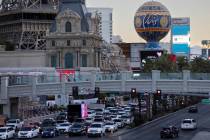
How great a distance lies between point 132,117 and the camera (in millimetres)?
93625

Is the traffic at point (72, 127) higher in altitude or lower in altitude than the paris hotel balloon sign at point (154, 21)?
lower

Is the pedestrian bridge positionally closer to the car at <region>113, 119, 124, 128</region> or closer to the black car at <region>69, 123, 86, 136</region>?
the black car at <region>69, 123, 86, 136</region>

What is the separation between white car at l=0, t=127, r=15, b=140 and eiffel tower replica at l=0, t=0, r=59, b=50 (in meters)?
95.6

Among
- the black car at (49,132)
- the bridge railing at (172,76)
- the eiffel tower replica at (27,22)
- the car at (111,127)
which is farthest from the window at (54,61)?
the bridge railing at (172,76)

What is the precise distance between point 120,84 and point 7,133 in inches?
520

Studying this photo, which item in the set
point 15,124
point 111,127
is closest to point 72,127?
point 111,127

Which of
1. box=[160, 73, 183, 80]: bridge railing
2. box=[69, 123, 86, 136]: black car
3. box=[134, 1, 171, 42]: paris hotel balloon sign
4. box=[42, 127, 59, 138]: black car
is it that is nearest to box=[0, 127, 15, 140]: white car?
box=[42, 127, 59, 138]: black car

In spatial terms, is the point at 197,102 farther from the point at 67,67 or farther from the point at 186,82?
the point at 186,82

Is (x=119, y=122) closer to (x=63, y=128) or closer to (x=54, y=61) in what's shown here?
(x=63, y=128)

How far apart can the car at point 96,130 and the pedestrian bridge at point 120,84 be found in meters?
4.11

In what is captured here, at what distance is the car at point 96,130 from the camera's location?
71.4 meters

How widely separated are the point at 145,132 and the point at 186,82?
1218 cm

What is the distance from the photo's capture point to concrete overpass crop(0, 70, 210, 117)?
6794 cm

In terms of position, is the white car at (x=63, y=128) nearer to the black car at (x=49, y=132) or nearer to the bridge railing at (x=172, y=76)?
the black car at (x=49, y=132)
